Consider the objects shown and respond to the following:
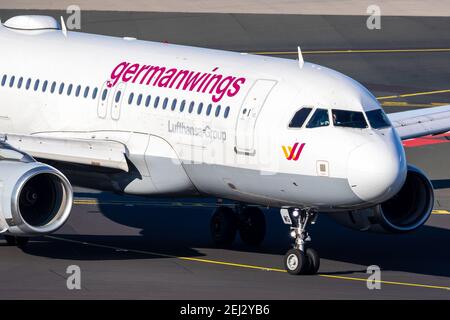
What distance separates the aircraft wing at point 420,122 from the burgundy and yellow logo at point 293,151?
8020 millimetres

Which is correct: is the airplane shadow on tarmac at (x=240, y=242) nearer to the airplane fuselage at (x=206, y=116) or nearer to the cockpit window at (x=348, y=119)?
the airplane fuselage at (x=206, y=116)

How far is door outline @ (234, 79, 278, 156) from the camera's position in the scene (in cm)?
3406

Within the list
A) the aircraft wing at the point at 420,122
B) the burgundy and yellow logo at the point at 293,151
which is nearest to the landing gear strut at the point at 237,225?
the aircraft wing at the point at 420,122

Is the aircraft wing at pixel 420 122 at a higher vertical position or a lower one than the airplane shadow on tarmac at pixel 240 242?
higher

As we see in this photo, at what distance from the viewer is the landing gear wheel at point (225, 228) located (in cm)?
3828

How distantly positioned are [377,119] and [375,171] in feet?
6.23

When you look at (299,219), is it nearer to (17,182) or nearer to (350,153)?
(350,153)

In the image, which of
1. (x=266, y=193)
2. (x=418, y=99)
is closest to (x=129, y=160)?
(x=266, y=193)

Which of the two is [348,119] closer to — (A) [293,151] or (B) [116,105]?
(A) [293,151]

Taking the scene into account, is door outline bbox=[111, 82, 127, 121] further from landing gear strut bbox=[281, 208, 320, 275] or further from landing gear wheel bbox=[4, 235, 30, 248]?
landing gear strut bbox=[281, 208, 320, 275]

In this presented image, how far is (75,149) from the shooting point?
3666 cm

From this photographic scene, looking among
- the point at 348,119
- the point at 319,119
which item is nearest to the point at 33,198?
the point at 319,119

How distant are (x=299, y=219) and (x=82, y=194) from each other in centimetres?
1318

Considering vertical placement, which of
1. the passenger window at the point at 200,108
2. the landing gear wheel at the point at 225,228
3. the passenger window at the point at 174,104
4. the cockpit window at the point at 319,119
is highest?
the passenger window at the point at 174,104
